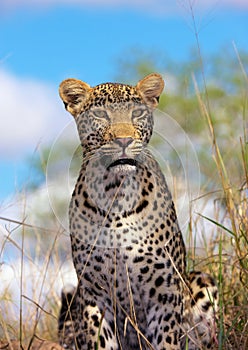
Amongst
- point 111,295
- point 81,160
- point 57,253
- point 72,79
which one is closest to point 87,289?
point 111,295

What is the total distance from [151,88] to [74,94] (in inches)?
19.0

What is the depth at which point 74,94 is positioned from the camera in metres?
4.76

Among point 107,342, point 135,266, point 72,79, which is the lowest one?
point 107,342

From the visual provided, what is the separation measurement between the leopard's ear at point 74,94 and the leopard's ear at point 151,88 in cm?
33

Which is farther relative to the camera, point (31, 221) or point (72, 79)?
point (31, 221)

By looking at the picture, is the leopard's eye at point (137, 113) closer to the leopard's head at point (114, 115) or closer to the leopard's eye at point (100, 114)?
the leopard's head at point (114, 115)

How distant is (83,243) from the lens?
15.8ft

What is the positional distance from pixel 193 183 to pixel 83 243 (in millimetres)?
812

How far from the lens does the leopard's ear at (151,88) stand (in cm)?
479

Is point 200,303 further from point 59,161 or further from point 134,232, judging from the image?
point 59,161

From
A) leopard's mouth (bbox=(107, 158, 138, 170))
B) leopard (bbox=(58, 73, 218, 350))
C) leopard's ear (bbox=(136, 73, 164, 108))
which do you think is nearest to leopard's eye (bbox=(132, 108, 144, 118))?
leopard (bbox=(58, 73, 218, 350))

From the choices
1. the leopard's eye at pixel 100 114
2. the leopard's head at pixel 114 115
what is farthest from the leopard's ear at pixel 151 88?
the leopard's eye at pixel 100 114

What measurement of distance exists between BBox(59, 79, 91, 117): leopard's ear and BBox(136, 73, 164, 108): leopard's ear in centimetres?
33

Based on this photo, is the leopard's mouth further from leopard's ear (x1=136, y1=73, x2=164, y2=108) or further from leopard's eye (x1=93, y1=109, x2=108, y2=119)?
leopard's ear (x1=136, y1=73, x2=164, y2=108)
